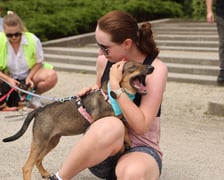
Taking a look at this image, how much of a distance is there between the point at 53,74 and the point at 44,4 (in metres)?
9.40

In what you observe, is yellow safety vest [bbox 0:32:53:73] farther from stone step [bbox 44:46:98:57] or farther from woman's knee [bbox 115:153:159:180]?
stone step [bbox 44:46:98:57]

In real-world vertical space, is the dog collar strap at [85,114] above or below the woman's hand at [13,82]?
above

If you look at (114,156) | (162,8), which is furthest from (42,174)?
(162,8)

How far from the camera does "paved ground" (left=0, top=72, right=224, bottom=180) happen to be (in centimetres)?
446

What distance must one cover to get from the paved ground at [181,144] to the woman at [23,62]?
521mm

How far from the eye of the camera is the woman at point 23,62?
6.99 meters

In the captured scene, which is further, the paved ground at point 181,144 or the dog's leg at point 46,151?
the paved ground at point 181,144

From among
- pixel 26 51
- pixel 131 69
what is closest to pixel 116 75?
pixel 131 69

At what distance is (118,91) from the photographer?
328 centimetres

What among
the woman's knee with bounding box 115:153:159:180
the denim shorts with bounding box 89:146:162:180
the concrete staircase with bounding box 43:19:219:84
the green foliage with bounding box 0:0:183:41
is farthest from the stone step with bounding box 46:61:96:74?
the woman's knee with bounding box 115:153:159:180

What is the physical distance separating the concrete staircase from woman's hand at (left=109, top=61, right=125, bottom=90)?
19.2ft

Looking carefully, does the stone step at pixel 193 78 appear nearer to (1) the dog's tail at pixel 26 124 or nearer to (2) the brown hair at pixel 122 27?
(1) the dog's tail at pixel 26 124

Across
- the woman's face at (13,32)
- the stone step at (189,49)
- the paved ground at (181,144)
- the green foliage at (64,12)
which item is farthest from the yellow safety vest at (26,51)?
the green foliage at (64,12)

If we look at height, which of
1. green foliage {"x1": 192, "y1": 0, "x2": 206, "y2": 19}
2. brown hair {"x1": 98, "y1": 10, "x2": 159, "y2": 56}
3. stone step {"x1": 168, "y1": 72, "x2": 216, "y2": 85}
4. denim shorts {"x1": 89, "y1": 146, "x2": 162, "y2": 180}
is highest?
brown hair {"x1": 98, "y1": 10, "x2": 159, "y2": 56}
